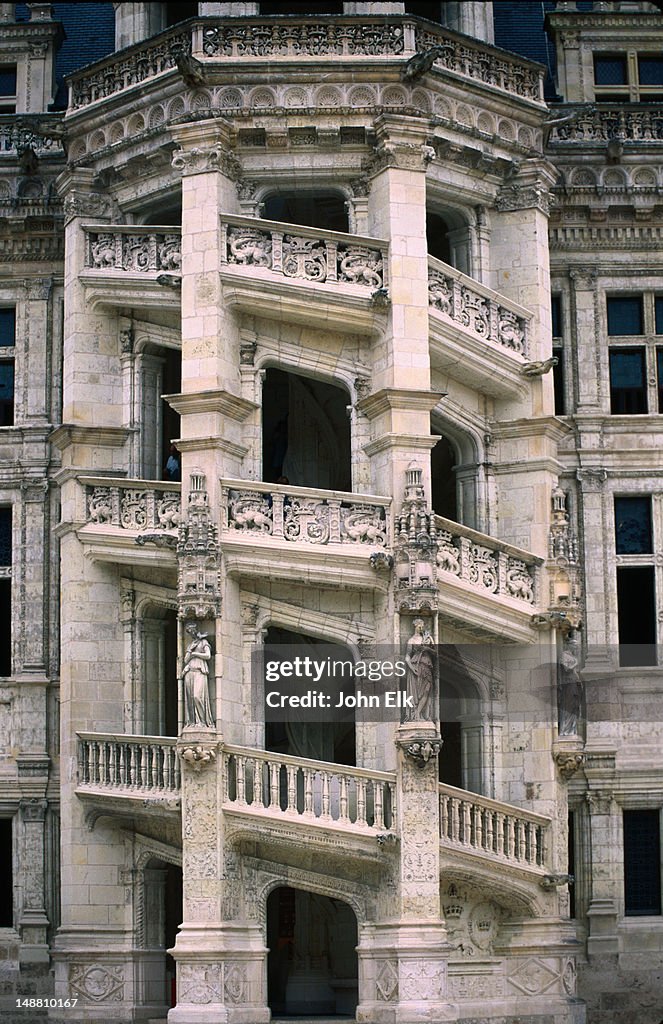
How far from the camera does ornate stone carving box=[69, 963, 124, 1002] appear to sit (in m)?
22.5

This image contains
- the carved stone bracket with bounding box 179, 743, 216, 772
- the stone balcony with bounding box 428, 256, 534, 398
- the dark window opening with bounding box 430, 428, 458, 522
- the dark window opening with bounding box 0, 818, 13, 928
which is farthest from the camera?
the dark window opening with bounding box 430, 428, 458, 522

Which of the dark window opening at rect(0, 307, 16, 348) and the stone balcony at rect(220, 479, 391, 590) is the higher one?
the dark window opening at rect(0, 307, 16, 348)

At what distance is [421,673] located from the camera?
21.3 meters

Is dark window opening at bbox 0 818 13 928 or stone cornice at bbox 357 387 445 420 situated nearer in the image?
stone cornice at bbox 357 387 445 420

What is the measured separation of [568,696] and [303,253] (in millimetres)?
7194

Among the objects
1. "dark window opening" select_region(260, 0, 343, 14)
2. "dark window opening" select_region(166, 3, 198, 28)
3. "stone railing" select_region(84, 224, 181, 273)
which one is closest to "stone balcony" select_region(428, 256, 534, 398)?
"stone railing" select_region(84, 224, 181, 273)

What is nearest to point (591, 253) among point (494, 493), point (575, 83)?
point (575, 83)

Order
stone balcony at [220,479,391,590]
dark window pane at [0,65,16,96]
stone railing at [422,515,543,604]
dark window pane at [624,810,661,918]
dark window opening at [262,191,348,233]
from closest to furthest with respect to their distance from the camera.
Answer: stone balcony at [220,479,391,590] < stone railing at [422,515,543,604] < dark window pane at [624,810,661,918] < dark window opening at [262,191,348,233] < dark window pane at [0,65,16,96]

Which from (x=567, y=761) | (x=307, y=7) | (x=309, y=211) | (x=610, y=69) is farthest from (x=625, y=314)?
(x=567, y=761)

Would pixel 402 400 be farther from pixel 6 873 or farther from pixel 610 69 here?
pixel 6 873

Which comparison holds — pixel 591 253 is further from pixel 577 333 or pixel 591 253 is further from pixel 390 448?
pixel 390 448

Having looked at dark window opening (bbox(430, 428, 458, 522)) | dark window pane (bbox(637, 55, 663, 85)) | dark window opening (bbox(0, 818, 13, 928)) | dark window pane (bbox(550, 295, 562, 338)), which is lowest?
dark window opening (bbox(0, 818, 13, 928))

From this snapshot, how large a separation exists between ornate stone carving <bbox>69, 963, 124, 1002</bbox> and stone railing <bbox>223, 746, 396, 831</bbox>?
330 cm

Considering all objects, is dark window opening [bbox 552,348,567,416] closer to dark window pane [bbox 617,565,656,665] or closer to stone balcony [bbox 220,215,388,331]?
dark window pane [bbox 617,565,656,665]
